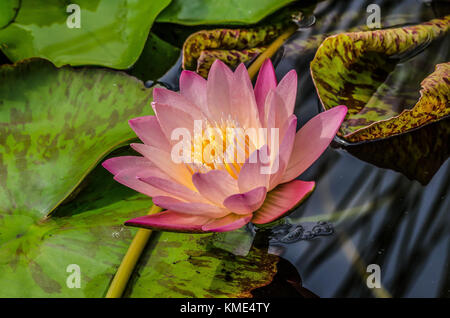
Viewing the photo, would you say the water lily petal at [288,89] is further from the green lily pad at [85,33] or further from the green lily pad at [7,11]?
the green lily pad at [7,11]

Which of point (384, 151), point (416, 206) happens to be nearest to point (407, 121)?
point (384, 151)

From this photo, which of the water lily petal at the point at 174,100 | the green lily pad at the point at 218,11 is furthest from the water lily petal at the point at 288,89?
the green lily pad at the point at 218,11

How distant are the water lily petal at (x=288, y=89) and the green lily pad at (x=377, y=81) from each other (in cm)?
24

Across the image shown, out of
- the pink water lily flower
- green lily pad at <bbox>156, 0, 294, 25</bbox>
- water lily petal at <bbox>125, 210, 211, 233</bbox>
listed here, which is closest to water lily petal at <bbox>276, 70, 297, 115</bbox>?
the pink water lily flower

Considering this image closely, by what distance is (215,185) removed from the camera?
3.19ft

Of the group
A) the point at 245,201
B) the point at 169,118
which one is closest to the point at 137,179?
the point at 169,118

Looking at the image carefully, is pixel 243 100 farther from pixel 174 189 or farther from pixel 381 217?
pixel 381 217

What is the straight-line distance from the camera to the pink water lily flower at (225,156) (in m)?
0.99

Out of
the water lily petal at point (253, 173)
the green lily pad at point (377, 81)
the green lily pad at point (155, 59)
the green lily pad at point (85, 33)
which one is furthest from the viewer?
the green lily pad at point (155, 59)

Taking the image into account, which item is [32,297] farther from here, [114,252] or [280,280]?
[280,280]

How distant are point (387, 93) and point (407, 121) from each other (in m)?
0.16

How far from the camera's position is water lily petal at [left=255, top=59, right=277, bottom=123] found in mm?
1152

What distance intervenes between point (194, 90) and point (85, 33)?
0.63 metres
